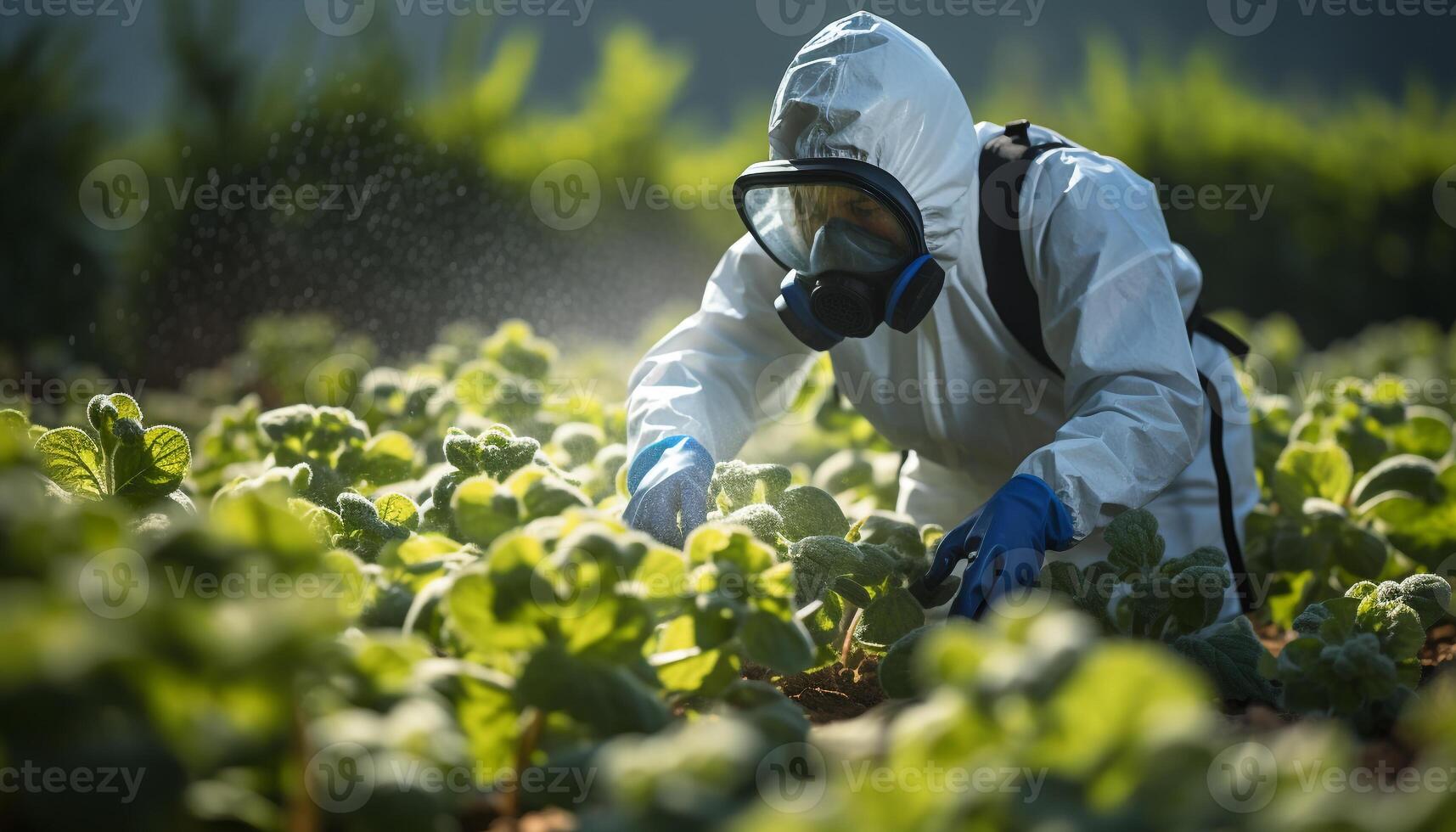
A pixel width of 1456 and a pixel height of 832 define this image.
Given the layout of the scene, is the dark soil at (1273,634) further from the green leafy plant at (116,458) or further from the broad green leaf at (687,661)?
the green leafy plant at (116,458)

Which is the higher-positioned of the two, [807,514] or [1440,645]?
[807,514]

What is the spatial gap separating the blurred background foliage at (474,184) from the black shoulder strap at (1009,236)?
337 cm

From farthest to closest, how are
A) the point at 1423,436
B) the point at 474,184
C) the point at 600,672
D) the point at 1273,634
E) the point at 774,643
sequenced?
the point at 474,184 < the point at 1423,436 < the point at 1273,634 < the point at 774,643 < the point at 600,672

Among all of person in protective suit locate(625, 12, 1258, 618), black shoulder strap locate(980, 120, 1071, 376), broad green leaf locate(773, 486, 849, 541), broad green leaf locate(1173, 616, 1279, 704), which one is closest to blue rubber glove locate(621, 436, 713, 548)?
person in protective suit locate(625, 12, 1258, 618)

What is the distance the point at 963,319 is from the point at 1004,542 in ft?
2.07

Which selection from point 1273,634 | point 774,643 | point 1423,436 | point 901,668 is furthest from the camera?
point 1423,436

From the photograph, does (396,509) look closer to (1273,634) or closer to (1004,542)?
(1004,542)

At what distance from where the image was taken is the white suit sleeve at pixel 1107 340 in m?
1.67

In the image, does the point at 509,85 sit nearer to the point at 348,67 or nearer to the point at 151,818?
the point at 348,67

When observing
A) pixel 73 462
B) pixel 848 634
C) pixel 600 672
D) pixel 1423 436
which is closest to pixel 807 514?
pixel 848 634

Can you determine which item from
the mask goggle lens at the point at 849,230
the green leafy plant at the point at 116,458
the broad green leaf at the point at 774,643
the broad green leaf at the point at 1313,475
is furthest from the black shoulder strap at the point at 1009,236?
the green leafy plant at the point at 116,458

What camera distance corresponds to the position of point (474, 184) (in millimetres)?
5449

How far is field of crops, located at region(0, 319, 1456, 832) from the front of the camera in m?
0.59

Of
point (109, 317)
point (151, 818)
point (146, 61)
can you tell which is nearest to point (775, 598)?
point (151, 818)
